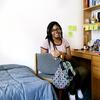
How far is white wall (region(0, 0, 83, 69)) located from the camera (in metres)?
3.12

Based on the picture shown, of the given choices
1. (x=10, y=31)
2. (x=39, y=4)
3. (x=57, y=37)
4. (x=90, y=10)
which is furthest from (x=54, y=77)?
(x=90, y=10)

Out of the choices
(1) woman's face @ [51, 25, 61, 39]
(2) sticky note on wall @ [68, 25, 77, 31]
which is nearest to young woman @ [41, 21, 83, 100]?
(1) woman's face @ [51, 25, 61, 39]

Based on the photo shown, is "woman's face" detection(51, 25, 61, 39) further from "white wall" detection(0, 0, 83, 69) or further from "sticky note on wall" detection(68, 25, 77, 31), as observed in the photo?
"sticky note on wall" detection(68, 25, 77, 31)

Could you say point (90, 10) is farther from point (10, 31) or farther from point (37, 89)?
point (37, 89)

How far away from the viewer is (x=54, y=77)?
255 centimetres

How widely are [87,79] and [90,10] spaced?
1.33 meters

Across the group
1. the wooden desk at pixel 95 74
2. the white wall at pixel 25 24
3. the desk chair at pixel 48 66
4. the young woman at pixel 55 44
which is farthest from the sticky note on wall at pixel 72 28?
the desk chair at pixel 48 66

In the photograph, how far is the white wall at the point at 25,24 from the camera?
3.12 meters

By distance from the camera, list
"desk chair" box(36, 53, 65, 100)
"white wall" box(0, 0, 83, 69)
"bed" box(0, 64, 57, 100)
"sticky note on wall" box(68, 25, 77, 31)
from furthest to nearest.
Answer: "sticky note on wall" box(68, 25, 77, 31) < "white wall" box(0, 0, 83, 69) < "desk chair" box(36, 53, 65, 100) < "bed" box(0, 64, 57, 100)

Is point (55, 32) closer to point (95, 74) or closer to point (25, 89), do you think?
point (95, 74)

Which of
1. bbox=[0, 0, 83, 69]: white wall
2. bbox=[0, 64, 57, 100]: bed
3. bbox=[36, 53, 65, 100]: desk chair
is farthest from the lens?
bbox=[0, 0, 83, 69]: white wall

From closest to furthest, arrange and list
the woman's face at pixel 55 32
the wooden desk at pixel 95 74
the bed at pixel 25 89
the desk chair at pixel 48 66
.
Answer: the bed at pixel 25 89, the desk chair at pixel 48 66, the wooden desk at pixel 95 74, the woman's face at pixel 55 32

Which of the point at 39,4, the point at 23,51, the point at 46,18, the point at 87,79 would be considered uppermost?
the point at 39,4

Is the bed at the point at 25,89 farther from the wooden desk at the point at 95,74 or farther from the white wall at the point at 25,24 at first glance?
the wooden desk at the point at 95,74
